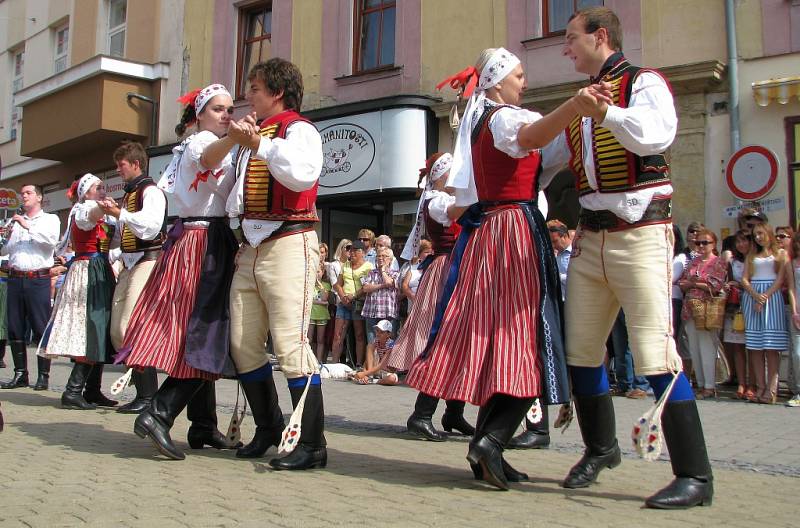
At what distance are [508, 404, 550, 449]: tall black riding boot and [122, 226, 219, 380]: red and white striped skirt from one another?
1.84 m

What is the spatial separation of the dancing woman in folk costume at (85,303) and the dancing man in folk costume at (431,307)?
8.66 feet

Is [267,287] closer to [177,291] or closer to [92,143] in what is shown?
[177,291]

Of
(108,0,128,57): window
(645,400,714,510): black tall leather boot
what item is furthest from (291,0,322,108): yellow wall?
(645,400,714,510): black tall leather boot

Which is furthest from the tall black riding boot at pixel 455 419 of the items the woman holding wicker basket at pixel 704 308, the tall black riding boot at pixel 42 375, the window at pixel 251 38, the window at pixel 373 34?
the window at pixel 251 38

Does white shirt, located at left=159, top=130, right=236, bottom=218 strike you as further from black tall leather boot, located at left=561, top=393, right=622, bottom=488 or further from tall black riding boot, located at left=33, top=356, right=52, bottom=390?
tall black riding boot, located at left=33, top=356, right=52, bottom=390

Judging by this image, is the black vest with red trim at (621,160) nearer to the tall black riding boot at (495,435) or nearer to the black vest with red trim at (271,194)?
the tall black riding boot at (495,435)

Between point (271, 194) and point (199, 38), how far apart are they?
48.0 feet

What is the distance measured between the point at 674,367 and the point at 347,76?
12.3 meters

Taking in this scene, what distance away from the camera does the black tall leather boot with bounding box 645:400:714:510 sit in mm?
3395

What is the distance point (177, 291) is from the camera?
15.2ft

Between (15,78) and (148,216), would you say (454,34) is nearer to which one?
(148,216)

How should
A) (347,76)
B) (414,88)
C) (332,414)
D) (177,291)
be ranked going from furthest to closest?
(347,76)
(414,88)
(332,414)
(177,291)

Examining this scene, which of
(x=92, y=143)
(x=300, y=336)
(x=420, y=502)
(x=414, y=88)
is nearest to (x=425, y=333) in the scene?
(x=300, y=336)

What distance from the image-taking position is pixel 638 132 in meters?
3.32
